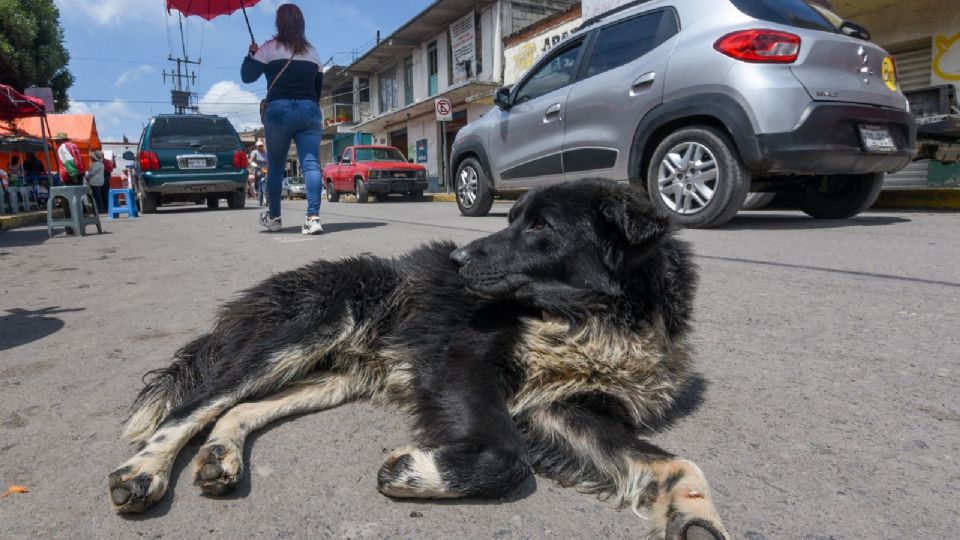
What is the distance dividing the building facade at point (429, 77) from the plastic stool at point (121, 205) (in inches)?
511

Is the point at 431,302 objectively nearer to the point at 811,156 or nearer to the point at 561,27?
the point at 811,156

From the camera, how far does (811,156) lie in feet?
15.6

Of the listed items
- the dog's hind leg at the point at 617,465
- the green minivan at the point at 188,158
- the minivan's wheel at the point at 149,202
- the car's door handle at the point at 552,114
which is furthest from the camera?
the minivan's wheel at the point at 149,202

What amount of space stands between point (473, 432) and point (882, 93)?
18.2 ft


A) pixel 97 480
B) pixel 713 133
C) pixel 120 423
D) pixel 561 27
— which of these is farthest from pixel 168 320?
pixel 561 27

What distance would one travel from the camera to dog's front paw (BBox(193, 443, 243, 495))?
1.34 m

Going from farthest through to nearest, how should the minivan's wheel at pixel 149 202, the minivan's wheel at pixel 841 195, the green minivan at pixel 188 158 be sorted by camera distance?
the minivan's wheel at pixel 149 202 < the green minivan at pixel 188 158 < the minivan's wheel at pixel 841 195

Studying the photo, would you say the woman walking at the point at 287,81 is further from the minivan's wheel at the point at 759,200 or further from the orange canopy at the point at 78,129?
the orange canopy at the point at 78,129

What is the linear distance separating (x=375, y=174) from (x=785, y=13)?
16.1 meters

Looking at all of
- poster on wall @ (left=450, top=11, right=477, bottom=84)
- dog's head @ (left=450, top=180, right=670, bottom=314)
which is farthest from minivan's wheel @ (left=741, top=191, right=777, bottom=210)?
poster on wall @ (left=450, top=11, right=477, bottom=84)

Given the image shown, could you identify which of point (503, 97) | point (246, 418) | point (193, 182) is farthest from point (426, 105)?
point (246, 418)

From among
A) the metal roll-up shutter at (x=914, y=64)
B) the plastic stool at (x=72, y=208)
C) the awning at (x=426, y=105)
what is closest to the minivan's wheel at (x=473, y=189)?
the plastic stool at (x=72, y=208)

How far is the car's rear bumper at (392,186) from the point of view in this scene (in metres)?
19.9

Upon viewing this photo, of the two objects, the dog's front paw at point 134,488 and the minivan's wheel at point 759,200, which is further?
the minivan's wheel at point 759,200
